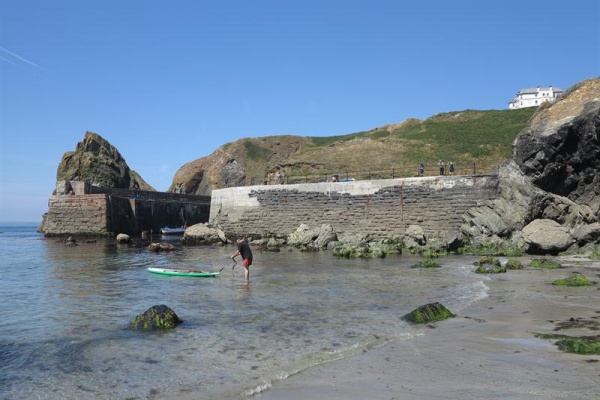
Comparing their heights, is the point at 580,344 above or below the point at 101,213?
below

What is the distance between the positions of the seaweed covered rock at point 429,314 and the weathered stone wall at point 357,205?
17.9 meters

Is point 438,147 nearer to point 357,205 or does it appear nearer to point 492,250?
point 357,205

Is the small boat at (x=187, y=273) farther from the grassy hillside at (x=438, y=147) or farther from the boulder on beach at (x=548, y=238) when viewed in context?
the grassy hillside at (x=438, y=147)

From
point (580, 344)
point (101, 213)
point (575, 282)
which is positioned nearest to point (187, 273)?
point (575, 282)

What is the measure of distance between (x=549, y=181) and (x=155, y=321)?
22123 mm

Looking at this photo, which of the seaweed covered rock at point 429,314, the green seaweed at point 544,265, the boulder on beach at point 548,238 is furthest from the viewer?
the boulder on beach at point 548,238

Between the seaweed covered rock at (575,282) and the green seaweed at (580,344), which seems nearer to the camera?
the green seaweed at (580,344)

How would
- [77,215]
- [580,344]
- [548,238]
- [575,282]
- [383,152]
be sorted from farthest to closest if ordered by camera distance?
[383,152] < [77,215] < [548,238] < [575,282] < [580,344]

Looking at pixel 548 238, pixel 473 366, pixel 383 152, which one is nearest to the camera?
pixel 473 366

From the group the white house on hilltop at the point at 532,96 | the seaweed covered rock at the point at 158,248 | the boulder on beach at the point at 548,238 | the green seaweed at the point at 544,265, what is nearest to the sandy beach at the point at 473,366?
the green seaweed at the point at 544,265

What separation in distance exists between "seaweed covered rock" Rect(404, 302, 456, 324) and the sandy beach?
204 millimetres

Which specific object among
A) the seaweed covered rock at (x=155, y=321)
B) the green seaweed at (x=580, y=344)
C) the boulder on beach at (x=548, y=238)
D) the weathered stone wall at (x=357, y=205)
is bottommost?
the seaweed covered rock at (x=155, y=321)

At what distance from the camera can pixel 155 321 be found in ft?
28.7

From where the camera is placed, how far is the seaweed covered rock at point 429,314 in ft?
29.4
